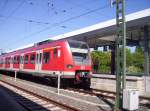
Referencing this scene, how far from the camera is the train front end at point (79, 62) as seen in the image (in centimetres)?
1673

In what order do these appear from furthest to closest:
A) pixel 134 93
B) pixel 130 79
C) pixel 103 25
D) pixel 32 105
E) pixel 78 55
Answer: pixel 103 25 < pixel 78 55 < pixel 130 79 < pixel 32 105 < pixel 134 93

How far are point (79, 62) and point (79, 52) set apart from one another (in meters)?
0.71

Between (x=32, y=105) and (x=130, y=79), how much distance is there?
711 centimetres

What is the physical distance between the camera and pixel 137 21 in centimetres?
1773

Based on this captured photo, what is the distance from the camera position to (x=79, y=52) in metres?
17.4

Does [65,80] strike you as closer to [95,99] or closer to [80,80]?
[80,80]

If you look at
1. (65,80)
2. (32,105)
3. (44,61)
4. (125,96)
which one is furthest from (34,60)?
(125,96)

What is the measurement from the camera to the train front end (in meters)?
16.7

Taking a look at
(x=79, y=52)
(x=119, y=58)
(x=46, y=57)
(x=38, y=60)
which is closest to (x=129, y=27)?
(x=79, y=52)

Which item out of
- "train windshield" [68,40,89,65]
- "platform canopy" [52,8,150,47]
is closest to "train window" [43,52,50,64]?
"train windshield" [68,40,89,65]

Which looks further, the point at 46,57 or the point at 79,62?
the point at 46,57

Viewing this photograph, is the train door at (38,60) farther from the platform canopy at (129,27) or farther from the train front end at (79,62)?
the platform canopy at (129,27)

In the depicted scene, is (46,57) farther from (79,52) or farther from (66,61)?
(66,61)

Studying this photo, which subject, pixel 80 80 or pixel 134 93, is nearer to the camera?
pixel 134 93
